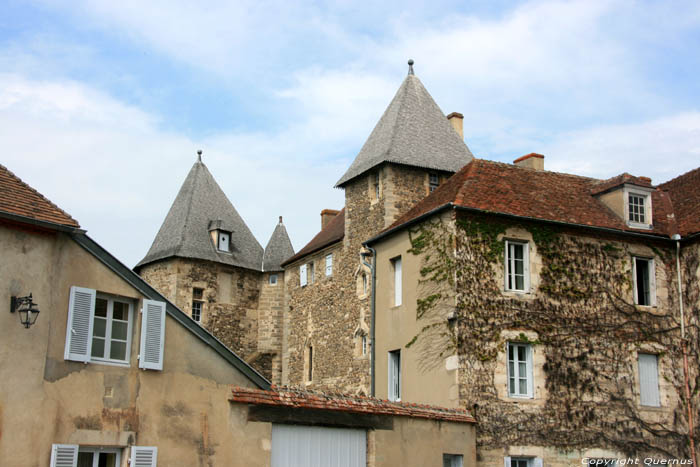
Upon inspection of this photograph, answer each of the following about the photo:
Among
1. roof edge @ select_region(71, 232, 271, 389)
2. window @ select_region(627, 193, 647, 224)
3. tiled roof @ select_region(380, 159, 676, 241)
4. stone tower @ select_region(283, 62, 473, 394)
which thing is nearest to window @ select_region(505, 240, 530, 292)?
tiled roof @ select_region(380, 159, 676, 241)

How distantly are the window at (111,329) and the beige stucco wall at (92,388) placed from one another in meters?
0.13

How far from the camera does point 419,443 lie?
1488 cm

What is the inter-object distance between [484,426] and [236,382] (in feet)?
19.1

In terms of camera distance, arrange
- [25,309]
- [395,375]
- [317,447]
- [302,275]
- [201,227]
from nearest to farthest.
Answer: [25,309]
[317,447]
[395,375]
[302,275]
[201,227]

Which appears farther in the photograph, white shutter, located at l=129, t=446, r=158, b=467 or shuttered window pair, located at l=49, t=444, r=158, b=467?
white shutter, located at l=129, t=446, r=158, b=467

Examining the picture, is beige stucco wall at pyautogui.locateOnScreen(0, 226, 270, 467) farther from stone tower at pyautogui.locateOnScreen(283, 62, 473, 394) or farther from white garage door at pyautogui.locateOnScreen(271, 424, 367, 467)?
stone tower at pyautogui.locateOnScreen(283, 62, 473, 394)

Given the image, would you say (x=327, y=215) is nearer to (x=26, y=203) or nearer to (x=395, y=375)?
(x=395, y=375)

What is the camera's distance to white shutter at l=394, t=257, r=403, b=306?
1911cm

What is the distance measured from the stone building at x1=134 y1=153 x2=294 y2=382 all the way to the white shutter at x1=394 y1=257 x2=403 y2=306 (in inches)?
461

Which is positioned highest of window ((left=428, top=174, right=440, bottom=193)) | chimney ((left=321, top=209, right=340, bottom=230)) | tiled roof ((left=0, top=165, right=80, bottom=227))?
chimney ((left=321, top=209, right=340, bottom=230))

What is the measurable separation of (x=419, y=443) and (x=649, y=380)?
21.1 ft

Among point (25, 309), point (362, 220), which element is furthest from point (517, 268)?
point (25, 309)

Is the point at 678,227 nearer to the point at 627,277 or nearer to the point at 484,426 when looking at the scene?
the point at 627,277

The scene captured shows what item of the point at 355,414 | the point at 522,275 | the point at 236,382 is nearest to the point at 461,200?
the point at 522,275
